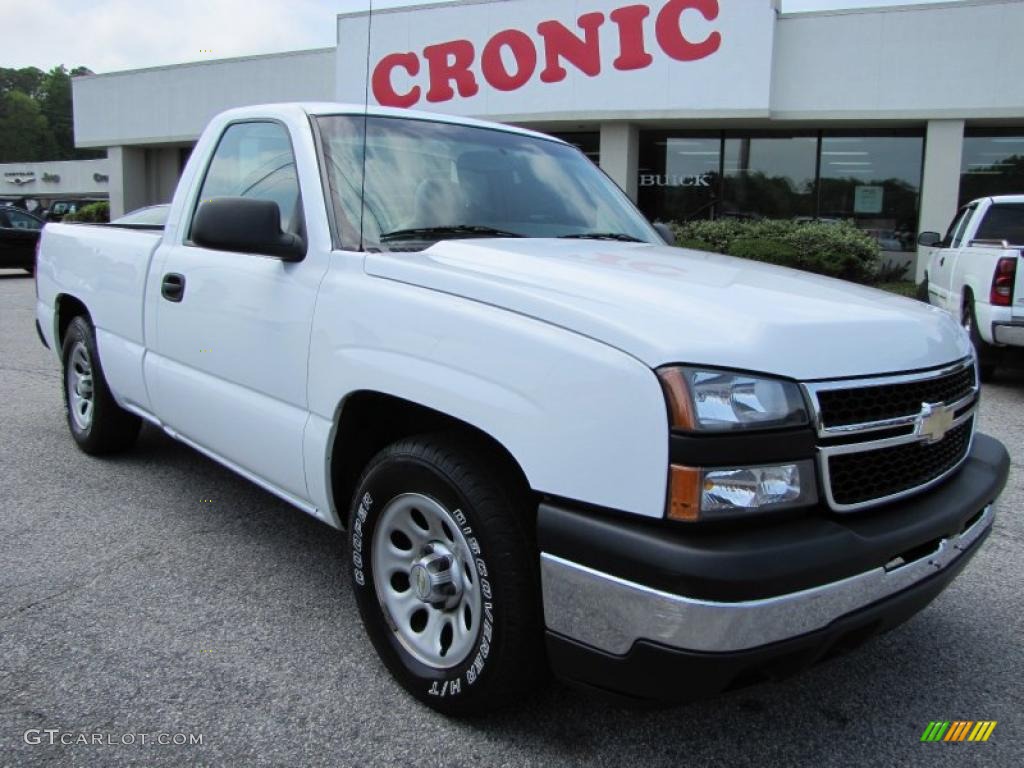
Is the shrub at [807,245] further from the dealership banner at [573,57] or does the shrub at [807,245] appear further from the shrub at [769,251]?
the dealership banner at [573,57]

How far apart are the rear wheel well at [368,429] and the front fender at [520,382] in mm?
91

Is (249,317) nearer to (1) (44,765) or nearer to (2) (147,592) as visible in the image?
(2) (147,592)

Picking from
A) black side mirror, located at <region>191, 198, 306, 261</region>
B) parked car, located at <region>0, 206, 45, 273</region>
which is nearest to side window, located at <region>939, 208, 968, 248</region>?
black side mirror, located at <region>191, 198, 306, 261</region>

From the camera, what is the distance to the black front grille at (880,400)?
2.03 m

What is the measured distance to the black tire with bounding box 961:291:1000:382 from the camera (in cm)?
785

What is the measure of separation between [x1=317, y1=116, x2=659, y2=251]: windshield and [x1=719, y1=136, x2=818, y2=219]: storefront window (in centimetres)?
1612

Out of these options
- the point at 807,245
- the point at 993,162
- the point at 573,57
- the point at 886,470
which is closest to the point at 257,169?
the point at 886,470

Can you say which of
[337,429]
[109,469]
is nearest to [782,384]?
[337,429]

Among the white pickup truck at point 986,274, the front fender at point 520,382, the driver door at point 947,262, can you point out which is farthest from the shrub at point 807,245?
the front fender at point 520,382

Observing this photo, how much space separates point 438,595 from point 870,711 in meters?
1.39

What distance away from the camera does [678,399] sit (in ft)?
6.18

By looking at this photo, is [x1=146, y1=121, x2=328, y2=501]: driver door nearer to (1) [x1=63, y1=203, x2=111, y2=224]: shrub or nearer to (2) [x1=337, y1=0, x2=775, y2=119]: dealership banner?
(2) [x1=337, y1=0, x2=775, y2=119]: dealership banner

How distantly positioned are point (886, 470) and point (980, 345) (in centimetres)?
667

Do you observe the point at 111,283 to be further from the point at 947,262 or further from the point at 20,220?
the point at 20,220
